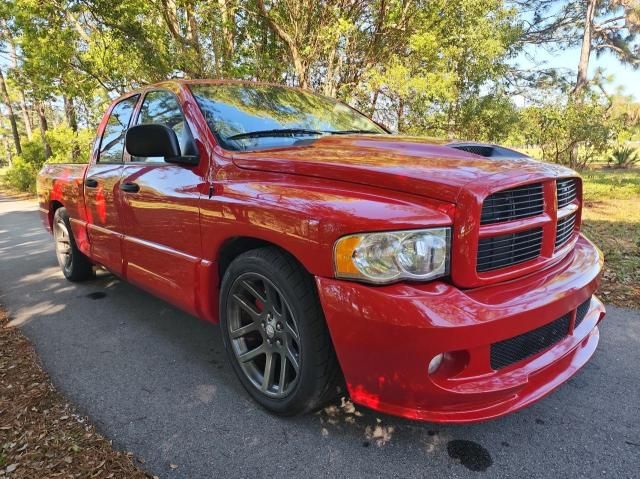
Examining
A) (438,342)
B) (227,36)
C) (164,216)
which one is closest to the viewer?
(438,342)

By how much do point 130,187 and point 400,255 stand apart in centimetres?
219

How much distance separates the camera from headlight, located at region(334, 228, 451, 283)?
5.72 feet

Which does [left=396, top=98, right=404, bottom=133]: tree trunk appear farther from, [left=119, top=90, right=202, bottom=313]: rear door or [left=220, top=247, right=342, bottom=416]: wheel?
[left=220, top=247, right=342, bottom=416]: wheel

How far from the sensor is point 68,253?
479 centimetres

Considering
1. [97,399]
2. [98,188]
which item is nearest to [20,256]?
Result: [98,188]

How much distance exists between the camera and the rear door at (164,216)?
2.62 meters

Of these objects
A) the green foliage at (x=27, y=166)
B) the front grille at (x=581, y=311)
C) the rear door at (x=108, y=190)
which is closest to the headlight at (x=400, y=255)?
the front grille at (x=581, y=311)

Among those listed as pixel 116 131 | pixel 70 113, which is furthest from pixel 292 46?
pixel 70 113

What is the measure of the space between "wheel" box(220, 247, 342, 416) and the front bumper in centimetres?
14

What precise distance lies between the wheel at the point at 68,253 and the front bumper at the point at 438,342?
3.69 metres

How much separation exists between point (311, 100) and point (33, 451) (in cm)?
283

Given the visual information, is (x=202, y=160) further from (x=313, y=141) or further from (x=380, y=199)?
(x=380, y=199)

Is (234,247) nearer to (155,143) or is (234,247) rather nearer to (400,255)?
(155,143)

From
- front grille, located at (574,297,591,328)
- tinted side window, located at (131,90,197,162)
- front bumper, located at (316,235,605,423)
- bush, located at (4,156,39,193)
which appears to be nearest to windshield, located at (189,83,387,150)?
tinted side window, located at (131,90,197,162)
